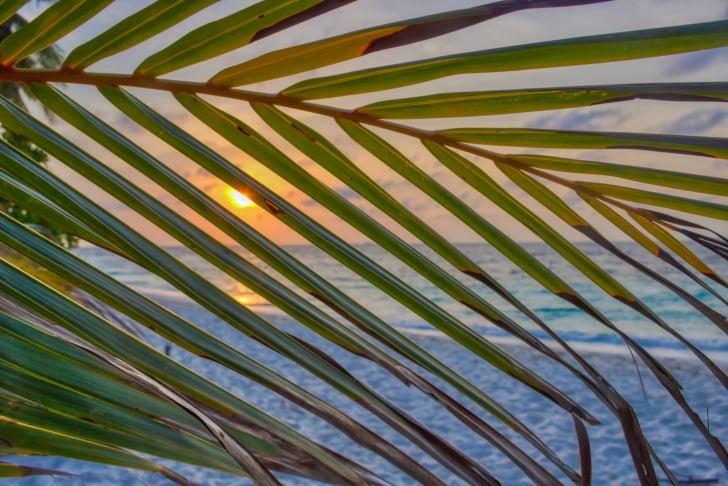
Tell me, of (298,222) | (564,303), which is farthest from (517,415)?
(564,303)

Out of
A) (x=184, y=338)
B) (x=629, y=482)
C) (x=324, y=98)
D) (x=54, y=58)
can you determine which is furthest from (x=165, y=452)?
(x=54, y=58)

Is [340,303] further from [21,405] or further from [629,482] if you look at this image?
[629,482]

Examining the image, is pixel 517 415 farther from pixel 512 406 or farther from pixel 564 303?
pixel 564 303

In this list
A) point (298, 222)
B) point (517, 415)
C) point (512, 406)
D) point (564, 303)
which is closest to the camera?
point (298, 222)

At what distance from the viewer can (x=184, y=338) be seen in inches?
15.3

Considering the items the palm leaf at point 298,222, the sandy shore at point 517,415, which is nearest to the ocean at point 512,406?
the sandy shore at point 517,415

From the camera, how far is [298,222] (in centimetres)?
51

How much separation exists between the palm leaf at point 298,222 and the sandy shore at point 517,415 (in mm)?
2064

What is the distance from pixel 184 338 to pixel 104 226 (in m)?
0.10

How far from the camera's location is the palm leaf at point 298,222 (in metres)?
0.33

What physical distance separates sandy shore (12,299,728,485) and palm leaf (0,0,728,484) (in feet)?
6.77

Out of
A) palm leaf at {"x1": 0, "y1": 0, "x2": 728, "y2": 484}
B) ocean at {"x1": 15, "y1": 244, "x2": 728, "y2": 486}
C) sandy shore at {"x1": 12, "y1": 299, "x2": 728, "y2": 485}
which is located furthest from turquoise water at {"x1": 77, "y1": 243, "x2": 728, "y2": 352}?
palm leaf at {"x1": 0, "y1": 0, "x2": 728, "y2": 484}

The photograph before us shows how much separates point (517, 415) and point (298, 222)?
3.88 m

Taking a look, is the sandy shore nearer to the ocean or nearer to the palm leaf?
the ocean
